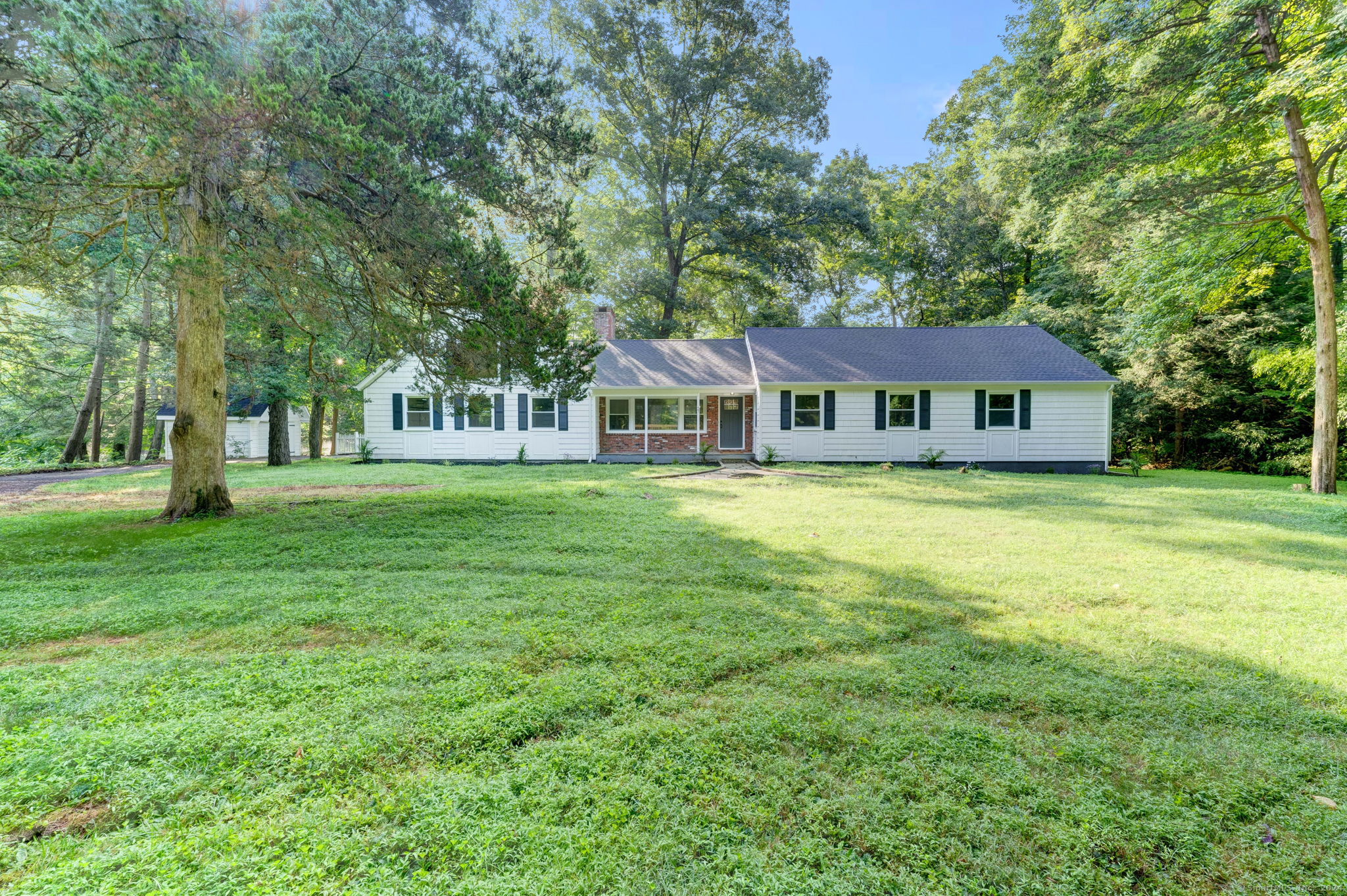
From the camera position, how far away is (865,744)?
7.48 feet

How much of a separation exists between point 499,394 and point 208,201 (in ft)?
33.9

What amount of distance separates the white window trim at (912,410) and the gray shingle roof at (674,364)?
4165 millimetres

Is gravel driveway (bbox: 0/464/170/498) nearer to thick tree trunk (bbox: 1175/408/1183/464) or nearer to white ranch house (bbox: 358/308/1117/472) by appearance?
white ranch house (bbox: 358/308/1117/472)

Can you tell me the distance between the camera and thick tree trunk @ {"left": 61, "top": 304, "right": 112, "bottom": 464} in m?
15.5

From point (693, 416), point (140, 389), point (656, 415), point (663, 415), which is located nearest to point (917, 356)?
point (693, 416)

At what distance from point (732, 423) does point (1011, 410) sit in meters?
8.29

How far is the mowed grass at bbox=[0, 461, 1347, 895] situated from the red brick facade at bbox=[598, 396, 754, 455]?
12.3 meters

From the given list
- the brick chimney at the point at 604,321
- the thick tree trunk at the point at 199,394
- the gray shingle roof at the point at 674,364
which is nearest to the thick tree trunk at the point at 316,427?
the brick chimney at the point at 604,321

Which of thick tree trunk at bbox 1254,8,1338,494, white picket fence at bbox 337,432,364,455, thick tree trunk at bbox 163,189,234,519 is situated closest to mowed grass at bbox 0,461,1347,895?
thick tree trunk at bbox 163,189,234,519

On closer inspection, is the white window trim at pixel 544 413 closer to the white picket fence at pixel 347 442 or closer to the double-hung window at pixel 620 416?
the double-hung window at pixel 620 416

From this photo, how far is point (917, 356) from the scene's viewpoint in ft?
55.5

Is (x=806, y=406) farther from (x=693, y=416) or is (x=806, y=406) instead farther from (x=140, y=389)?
(x=140, y=389)

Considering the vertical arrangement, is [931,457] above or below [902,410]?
below

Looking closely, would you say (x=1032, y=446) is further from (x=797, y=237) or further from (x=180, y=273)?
(x=180, y=273)
